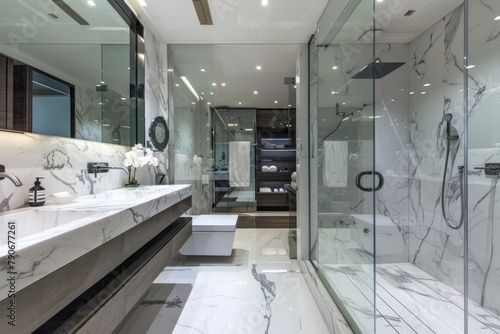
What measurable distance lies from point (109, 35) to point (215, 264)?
97.2 inches

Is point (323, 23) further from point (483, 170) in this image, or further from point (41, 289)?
point (41, 289)

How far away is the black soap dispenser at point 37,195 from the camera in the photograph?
1.15 meters

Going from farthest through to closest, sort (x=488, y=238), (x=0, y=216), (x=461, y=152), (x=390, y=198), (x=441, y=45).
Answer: (x=390, y=198)
(x=441, y=45)
(x=461, y=152)
(x=488, y=238)
(x=0, y=216)

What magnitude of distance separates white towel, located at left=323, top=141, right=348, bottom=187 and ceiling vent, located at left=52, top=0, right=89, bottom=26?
2.10 meters

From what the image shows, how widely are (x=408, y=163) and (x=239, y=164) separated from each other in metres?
2.76

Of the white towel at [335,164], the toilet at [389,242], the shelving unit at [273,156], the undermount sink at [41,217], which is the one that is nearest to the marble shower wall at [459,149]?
the toilet at [389,242]

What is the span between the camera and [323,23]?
2117 mm

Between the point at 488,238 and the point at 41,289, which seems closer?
the point at 41,289

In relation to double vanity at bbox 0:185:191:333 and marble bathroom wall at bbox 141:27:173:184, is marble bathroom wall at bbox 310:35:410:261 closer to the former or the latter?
double vanity at bbox 0:185:191:333

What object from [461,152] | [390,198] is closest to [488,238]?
[461,152]

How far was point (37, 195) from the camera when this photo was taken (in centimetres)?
116

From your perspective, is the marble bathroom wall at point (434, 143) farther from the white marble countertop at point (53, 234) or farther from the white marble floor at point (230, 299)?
the white marble countertop at point (53, 234)

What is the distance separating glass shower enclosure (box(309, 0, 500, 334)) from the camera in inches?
65.6

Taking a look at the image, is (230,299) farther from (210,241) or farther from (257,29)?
(257,29)
